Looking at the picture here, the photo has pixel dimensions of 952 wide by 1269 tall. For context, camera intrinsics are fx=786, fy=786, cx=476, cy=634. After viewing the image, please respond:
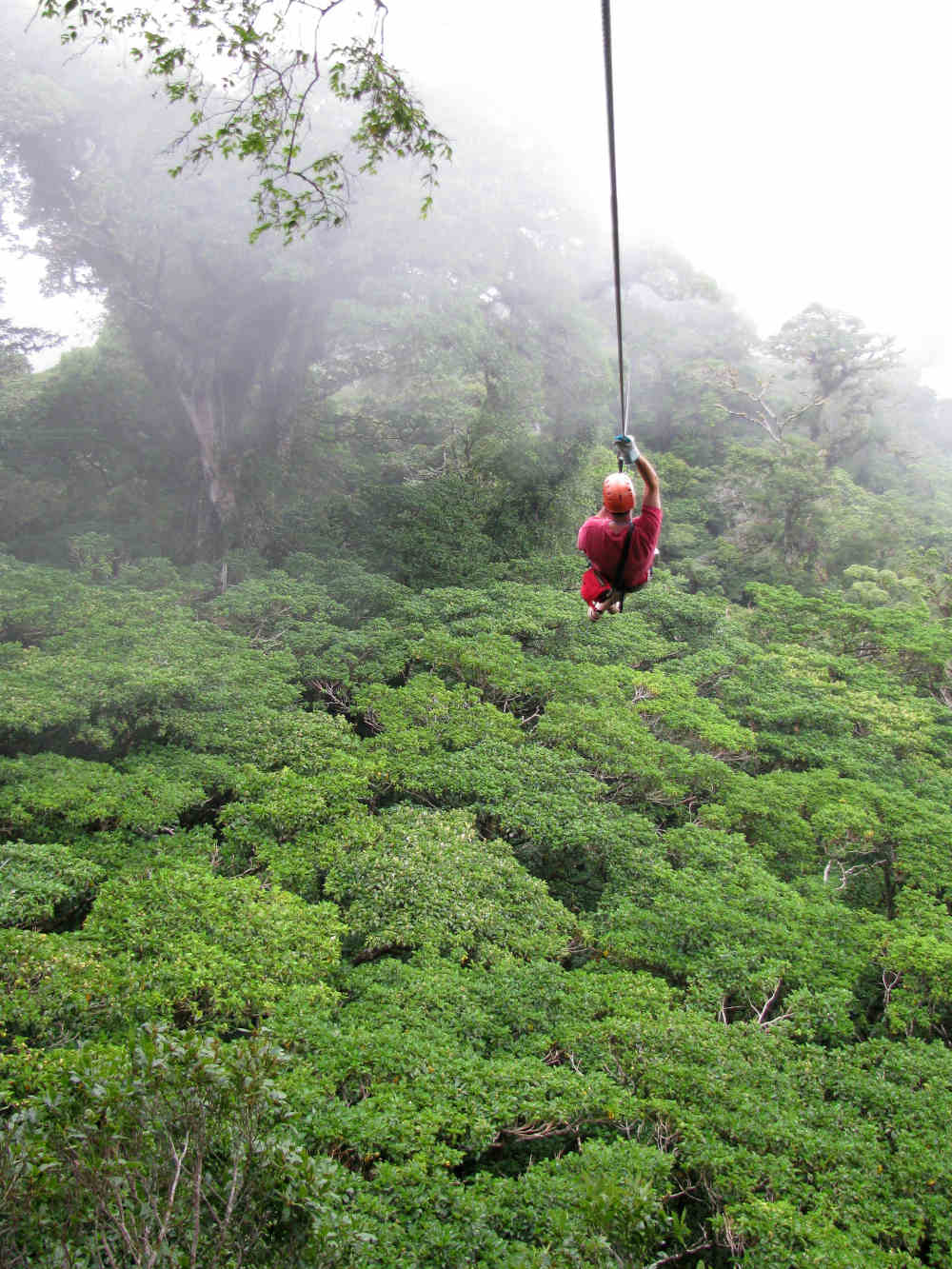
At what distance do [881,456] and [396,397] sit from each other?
19.0 meters

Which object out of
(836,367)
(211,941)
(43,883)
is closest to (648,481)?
(211,941)

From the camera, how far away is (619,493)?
310 centimetres

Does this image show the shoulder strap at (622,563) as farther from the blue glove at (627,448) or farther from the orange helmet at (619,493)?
the blue glove at (627,448)

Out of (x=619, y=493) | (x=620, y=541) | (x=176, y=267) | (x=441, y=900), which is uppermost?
(x=176, y=267)

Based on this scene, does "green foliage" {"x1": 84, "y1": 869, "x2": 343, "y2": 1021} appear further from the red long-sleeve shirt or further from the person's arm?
the person's arm

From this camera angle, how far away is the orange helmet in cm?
308

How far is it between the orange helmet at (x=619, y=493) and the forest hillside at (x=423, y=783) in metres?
2.92

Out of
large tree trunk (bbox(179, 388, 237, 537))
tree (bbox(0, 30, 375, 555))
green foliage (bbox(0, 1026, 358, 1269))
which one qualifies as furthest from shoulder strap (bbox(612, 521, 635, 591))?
large tree trunk (bbox(179, 388, 237, 537))

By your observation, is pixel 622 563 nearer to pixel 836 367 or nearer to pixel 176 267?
pixel 176 267

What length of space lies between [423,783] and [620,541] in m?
6.59

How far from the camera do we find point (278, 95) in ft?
13.1

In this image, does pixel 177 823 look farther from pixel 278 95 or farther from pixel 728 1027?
pixel 278 95

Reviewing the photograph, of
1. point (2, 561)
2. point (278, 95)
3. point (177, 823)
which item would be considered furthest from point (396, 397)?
point (278, 95)

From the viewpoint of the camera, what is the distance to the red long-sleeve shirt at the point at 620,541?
331cm
